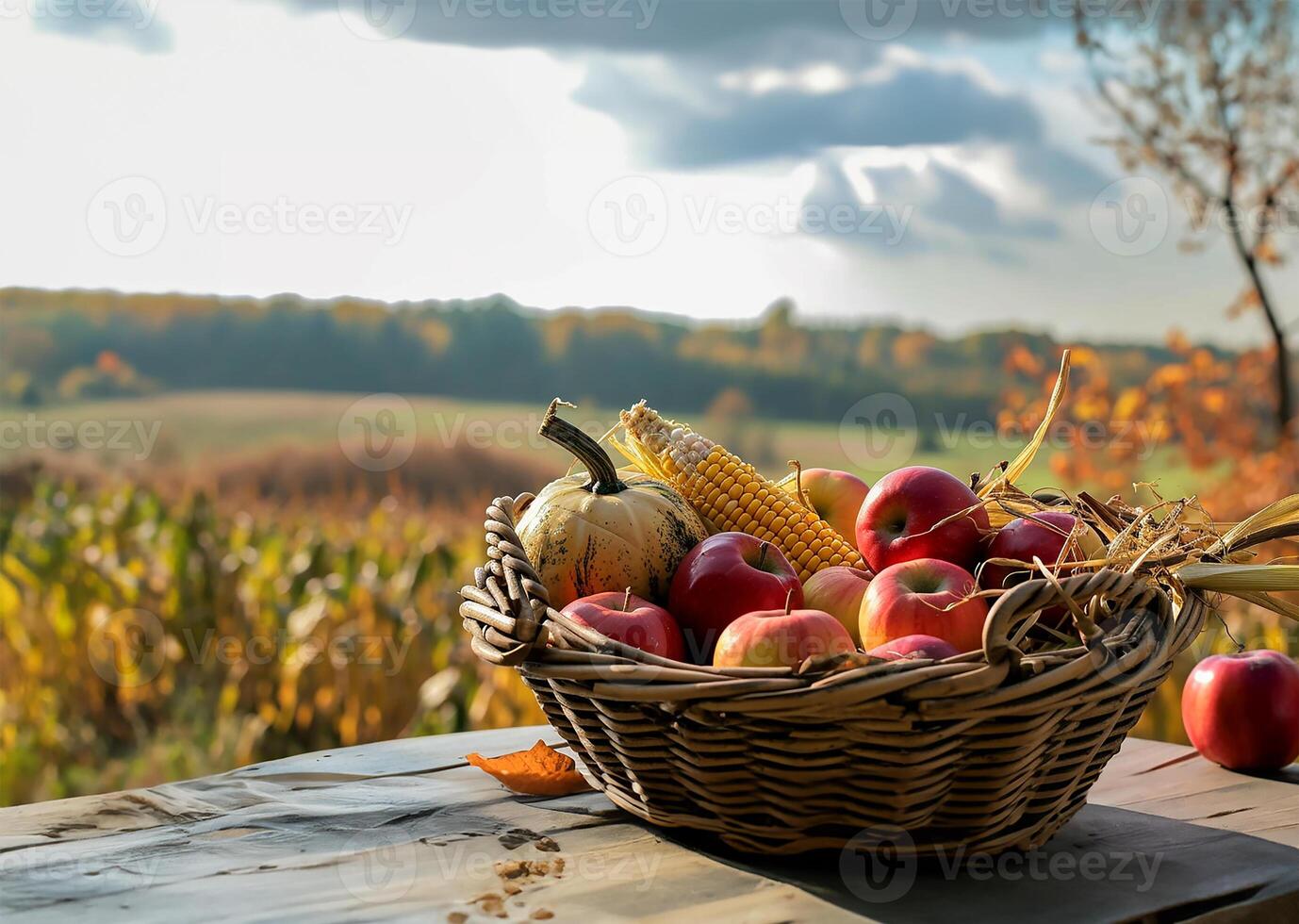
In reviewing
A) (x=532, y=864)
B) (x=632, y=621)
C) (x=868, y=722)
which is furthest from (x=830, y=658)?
(x=532, y=864)

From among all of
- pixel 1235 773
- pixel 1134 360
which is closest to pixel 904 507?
pixel 1235 773

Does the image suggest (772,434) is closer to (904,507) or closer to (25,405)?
(25,405)

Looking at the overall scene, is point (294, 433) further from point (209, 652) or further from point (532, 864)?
point (532, 864)

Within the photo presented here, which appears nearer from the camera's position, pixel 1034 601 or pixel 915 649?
pixel 1034 601

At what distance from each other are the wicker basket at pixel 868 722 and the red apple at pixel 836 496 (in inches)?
20.2

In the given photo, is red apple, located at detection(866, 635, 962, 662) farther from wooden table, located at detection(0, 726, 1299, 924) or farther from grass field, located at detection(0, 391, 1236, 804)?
grass field, located at detection(0, 391, 1236, 804)

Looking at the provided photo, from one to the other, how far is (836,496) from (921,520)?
298mm

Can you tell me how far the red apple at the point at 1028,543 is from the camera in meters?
1.33

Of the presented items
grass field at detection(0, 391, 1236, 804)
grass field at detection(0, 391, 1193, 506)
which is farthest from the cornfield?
grass field at detection(0, 391, 1193, 506)

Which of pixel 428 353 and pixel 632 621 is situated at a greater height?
pixel 428 353

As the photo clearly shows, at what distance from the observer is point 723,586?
1.30 meters

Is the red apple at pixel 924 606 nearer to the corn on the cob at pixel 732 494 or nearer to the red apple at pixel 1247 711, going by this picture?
the corn on the cob at pixel 732 494

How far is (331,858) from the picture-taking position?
46.8 inches

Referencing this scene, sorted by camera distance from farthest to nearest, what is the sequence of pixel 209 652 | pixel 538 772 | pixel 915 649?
pixel 209 652, pixel 538 772, pixel 915 649
